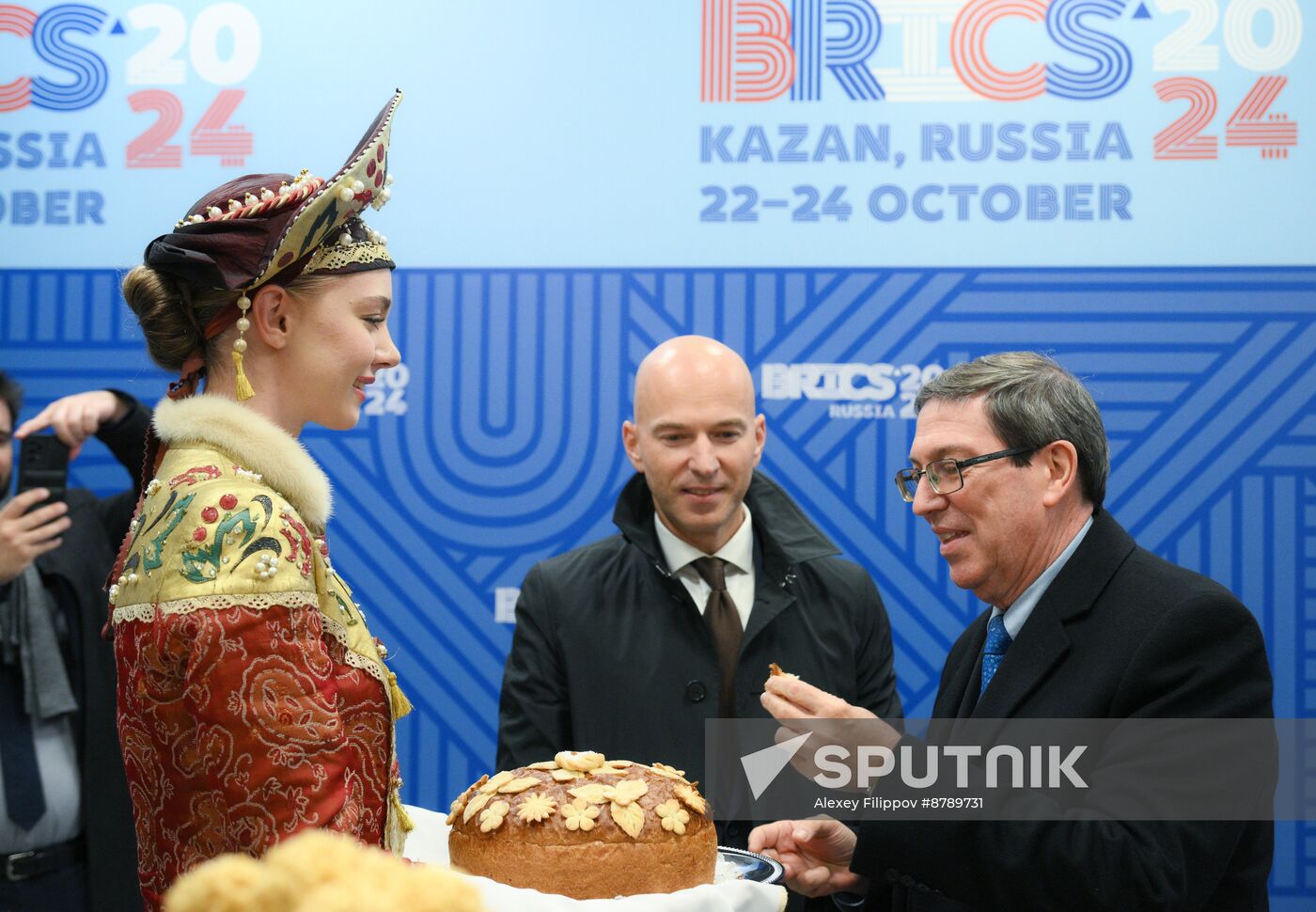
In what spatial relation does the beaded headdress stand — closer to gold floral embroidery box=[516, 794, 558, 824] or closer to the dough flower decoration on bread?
gold floral embroidery box=[516, 794, 558, 824]

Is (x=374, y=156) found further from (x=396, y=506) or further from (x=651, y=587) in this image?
(x=396, y=506)

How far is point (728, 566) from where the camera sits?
3.01 metres

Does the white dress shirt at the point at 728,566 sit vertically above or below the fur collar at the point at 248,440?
below

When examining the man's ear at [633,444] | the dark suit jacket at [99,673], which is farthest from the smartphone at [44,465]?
the man's ear at [633,444]

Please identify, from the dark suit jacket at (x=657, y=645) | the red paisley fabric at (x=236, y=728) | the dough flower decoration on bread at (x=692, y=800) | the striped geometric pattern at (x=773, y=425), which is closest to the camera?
the red paisley fabric at (x=236, y=728)

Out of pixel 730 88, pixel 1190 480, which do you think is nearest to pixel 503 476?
pixel 730 88

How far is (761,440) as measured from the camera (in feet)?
10.3

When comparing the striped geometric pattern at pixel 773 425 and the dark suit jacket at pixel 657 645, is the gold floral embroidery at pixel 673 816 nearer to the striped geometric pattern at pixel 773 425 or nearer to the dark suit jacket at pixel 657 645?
the dark suit jacket at pixel 657 645

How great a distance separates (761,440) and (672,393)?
0.91 feet

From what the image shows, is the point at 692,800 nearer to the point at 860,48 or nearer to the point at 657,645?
the point at 657,645

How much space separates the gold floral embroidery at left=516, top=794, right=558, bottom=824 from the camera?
1.77m

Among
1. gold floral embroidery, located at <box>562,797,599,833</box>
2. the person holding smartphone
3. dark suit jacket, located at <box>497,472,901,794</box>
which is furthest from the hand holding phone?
gold floral embroidery, located at <box>562,797,599,833</box>

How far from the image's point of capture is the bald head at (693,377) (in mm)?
2984

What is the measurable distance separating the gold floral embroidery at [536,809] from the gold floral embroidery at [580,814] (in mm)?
19
